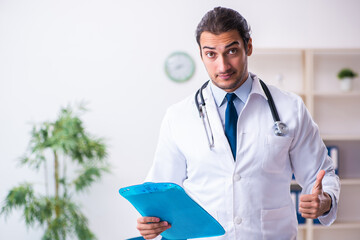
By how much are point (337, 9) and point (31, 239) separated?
3.34 meters

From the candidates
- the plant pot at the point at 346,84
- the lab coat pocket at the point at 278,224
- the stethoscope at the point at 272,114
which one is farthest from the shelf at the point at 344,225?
the stethoscope at the point at 272,114

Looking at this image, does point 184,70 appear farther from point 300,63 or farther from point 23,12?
point 23,12

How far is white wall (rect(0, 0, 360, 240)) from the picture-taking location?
148 inches

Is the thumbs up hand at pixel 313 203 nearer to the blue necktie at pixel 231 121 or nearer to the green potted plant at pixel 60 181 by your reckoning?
the blue necktie at pixel 231 121

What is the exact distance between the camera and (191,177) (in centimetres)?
155

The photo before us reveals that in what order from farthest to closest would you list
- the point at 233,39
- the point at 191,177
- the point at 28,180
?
the point at 28,180 < the point at 191,177 < the point at 233,39

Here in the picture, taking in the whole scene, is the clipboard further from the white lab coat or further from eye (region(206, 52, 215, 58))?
eye (region(206, 52, 215, 58))

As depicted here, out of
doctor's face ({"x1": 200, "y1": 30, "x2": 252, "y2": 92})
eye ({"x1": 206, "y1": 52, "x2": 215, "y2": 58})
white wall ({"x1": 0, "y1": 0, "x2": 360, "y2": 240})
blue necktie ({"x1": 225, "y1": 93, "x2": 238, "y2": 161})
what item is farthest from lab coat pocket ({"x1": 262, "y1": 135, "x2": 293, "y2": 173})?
white wall ({"x1": 0, "y1": 0, "x2": 360, "y2": 240})

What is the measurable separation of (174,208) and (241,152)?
356 millimetres

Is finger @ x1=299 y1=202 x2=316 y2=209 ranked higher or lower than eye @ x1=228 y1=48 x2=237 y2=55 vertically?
lower

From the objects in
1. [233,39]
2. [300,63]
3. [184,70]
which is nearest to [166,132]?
[233,39]

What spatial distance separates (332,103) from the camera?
391 cm

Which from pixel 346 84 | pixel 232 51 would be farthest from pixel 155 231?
pixel 346 84

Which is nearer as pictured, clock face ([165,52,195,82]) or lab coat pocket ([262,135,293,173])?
lab coat pocket ([262,135,293,173])
